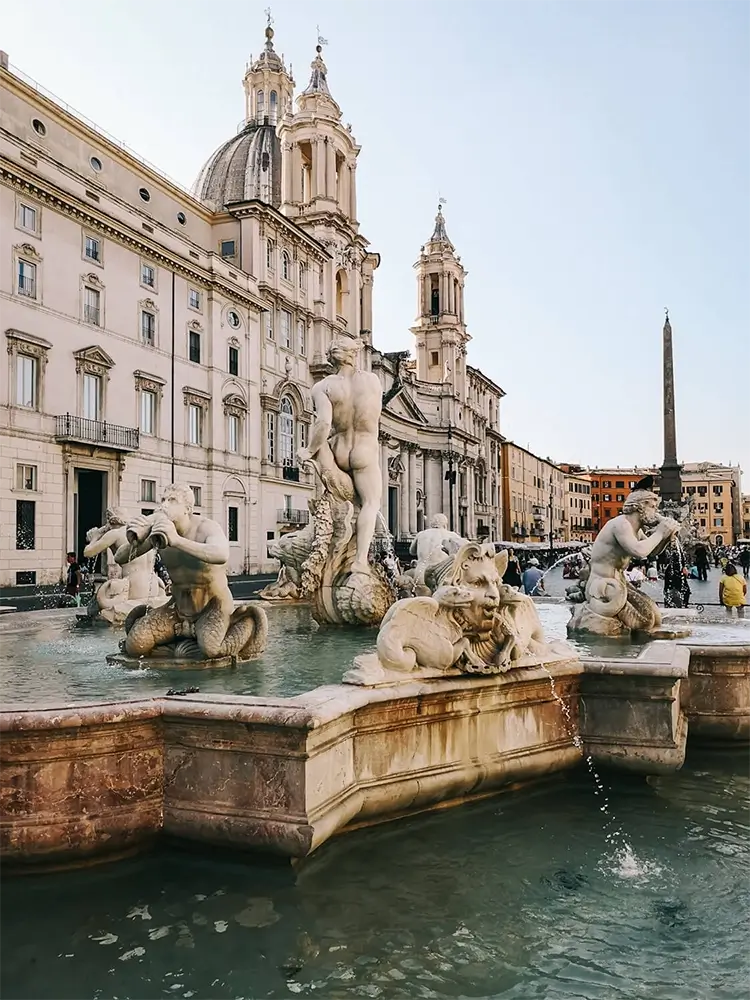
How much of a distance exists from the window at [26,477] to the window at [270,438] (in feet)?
47.3

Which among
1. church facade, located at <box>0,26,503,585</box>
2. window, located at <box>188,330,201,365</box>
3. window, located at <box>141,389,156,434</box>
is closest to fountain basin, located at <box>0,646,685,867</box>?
church facade, located at <box>0,26,503,585</box>

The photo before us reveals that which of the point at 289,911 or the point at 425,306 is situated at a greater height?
the point at 425,306

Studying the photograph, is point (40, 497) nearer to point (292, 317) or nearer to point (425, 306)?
point (292, 317)

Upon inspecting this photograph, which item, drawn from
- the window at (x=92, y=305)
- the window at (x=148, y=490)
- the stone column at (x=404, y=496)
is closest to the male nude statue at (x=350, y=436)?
the window at (x=92, y=305)

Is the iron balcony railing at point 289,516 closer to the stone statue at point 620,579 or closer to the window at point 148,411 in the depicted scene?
the window at point 148,411

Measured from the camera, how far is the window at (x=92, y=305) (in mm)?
28422

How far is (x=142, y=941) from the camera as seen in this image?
297 centimetres

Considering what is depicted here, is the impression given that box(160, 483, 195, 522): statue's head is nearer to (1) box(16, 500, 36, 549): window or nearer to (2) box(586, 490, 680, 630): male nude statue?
(2) box(586, 490, 680, 630): male nude statue

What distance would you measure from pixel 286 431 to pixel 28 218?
57.2 feet

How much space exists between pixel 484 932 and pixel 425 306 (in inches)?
2923

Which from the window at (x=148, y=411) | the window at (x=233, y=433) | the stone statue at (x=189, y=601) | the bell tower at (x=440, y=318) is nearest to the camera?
the stone statue at (x=189, y=601)

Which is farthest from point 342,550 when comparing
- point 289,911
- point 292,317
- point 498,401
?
point 498,401

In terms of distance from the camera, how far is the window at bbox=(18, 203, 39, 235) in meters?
25.5

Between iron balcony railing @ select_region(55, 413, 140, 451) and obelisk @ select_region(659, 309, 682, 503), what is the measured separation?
66.8 ft
